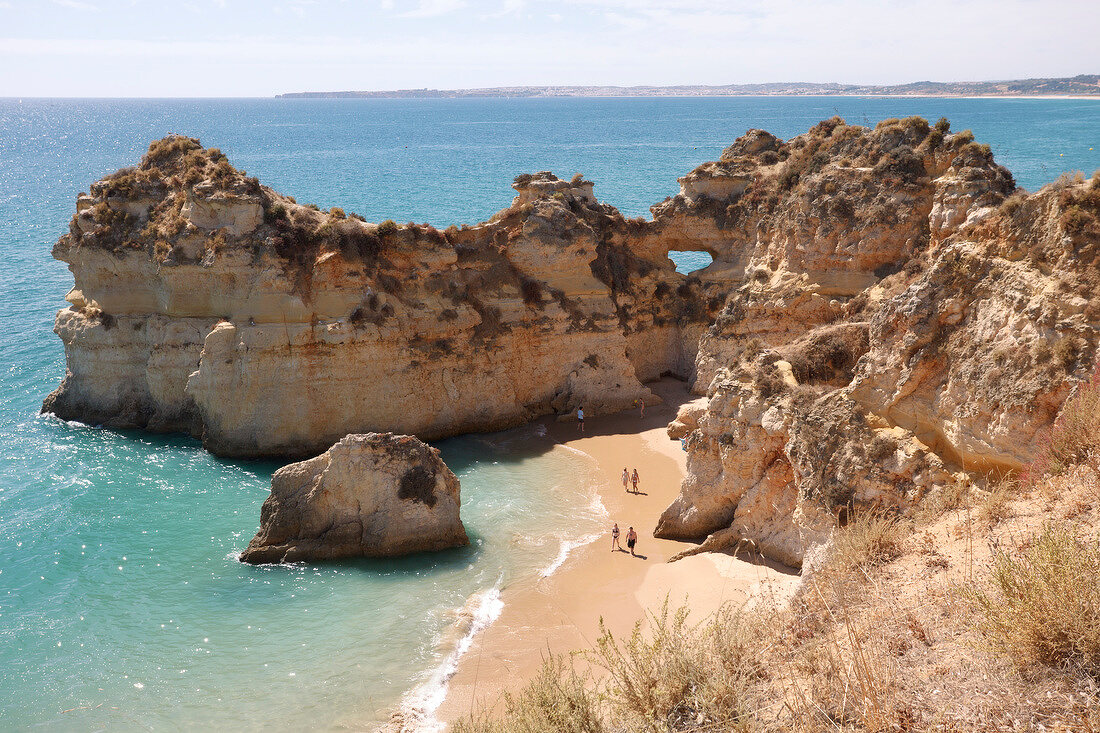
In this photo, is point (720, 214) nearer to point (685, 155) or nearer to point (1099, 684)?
point (1099, 684)

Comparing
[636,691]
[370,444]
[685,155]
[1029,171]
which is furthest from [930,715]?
[685,155]

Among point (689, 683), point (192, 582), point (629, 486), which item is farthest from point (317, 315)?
point (689, 683)

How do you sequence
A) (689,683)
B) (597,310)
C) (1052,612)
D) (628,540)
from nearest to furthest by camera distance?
(1052,612) < (689,683) < (628,540) < (597,310)

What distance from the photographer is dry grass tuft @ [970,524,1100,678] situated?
647 cm

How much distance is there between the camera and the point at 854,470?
15.1 metres

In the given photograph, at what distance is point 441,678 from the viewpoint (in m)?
15.5

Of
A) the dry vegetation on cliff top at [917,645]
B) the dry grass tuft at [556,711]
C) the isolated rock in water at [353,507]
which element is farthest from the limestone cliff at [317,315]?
the dry grass tuft at [556,711]

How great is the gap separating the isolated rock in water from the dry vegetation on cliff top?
10768 mm

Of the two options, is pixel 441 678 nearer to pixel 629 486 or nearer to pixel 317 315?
pixel 629 486

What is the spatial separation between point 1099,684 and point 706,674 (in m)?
3.27

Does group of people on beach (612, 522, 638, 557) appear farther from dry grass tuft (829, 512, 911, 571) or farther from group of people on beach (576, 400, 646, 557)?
dry grass tuft (829, 512, 911, 571)

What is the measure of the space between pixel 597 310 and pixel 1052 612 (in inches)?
973

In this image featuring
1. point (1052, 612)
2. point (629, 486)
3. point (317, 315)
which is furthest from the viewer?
point (317, 315)

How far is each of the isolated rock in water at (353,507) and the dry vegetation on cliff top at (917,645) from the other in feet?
35.3
